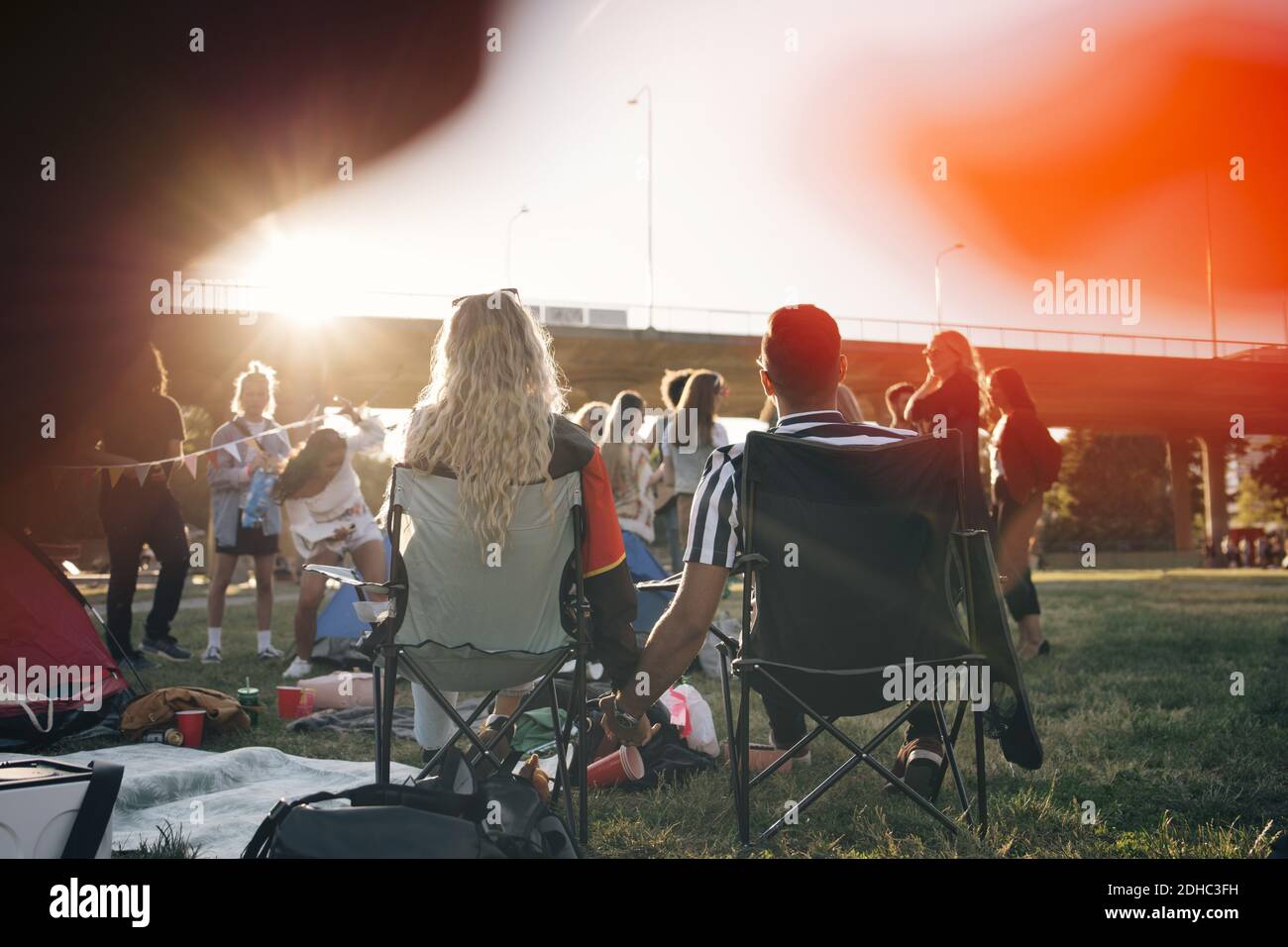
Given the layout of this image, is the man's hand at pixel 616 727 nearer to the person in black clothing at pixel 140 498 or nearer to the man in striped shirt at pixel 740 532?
the man in striped shirt at pixel 740 532

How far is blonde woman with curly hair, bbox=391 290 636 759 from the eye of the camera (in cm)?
302

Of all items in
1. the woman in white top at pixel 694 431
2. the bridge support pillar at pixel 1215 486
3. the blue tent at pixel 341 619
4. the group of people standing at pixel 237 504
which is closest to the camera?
the group of people standing at pixel 237 504

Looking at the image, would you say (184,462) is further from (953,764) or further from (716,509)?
(953,764)

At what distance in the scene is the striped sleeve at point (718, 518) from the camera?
2.97 m

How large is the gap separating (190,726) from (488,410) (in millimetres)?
2483

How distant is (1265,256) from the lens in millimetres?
6145

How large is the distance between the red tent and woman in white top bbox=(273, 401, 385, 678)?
1.47 m

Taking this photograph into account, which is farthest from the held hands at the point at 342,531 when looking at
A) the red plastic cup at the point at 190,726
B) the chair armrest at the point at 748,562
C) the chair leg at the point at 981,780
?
the chair leg at the point at 981,780

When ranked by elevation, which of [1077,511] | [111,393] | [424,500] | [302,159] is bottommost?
[1077,511]

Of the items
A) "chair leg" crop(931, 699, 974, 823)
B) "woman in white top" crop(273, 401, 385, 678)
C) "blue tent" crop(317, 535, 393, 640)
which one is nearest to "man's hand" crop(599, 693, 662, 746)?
"chair leg" crop(931, 699, 974, 823)

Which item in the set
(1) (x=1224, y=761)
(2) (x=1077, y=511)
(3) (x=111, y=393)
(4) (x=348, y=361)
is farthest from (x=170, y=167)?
(2) (x=1077, y=511)

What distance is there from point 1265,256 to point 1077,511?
2519 inches

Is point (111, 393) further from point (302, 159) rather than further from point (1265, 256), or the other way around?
point (1265, 256)

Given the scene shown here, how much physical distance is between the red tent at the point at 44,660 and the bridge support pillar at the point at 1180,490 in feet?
178
